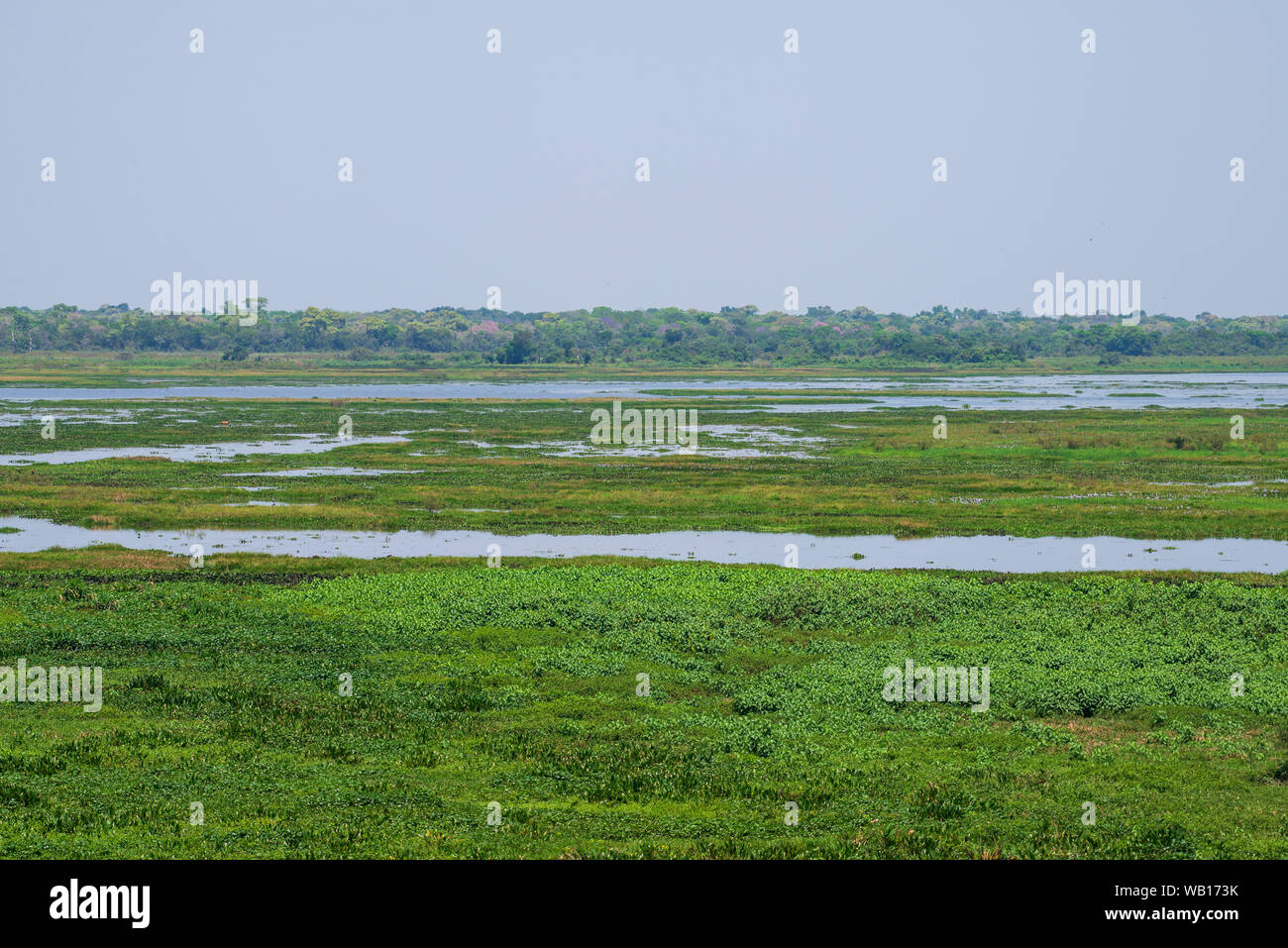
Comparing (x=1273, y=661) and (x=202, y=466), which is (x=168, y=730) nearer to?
(x=1273, y=661)

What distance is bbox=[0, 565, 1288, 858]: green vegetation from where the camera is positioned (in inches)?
609

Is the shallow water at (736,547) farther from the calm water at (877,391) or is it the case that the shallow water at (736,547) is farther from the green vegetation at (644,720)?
the calm water at (877,391)

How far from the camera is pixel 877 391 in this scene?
12900 centimetres

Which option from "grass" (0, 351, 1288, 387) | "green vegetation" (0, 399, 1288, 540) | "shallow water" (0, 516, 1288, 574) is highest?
"grass" (0, 351, 1288, 387)

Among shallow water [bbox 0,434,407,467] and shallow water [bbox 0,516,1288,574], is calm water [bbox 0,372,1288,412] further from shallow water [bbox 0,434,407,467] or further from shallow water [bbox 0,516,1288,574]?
shallow water [bbox 0,516,1288,574]

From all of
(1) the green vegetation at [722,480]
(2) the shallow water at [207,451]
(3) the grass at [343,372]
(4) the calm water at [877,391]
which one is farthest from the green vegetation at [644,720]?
(3) the grass at [343,372]

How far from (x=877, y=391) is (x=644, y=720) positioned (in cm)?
11219

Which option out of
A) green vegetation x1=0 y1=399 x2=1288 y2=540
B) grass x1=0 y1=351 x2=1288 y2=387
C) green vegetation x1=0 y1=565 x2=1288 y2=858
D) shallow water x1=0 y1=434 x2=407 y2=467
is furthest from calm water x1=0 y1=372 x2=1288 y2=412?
green vegetation x1=0 y1=565 x2=1288 y2=858

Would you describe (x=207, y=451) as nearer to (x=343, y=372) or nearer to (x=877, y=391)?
(x=877, y=391)

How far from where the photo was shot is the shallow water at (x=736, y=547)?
36.2 meters

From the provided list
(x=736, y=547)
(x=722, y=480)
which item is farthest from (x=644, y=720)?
(x=722, y=480)

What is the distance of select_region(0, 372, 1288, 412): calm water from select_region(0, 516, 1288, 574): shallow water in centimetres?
6089

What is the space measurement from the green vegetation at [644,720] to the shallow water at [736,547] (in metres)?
4.54

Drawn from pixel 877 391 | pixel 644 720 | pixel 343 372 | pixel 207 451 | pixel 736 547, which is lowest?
pixel 644 720
